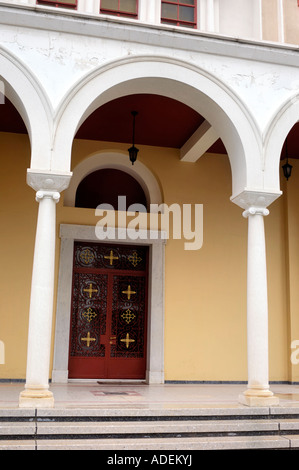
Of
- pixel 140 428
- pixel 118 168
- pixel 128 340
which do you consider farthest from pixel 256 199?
pixel 128 340

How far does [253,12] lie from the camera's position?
9.09m

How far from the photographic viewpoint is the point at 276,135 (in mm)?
8047

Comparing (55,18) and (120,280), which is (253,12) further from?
(120,280)

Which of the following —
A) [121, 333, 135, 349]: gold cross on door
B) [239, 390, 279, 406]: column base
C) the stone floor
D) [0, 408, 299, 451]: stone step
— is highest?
[121, 333, 135, 349]: gold cross on door

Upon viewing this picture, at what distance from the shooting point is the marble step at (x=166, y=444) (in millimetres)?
5789

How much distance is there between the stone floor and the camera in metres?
6.97

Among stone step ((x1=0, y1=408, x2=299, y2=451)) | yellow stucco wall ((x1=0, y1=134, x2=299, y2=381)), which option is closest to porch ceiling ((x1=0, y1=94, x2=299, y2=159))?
yellow stucco wall ((x1=0, y1=134, x2=299, y2=381))

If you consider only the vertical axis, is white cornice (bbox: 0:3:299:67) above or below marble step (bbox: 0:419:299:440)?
above

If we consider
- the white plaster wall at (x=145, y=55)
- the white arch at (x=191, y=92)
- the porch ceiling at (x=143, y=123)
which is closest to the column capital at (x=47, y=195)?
the white plaster wall at (x=145, y=55)

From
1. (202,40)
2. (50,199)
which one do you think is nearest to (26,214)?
(50,199)

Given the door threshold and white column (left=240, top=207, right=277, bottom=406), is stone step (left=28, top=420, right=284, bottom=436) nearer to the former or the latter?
white column (left=240, top=207, right=277, bottom=406)

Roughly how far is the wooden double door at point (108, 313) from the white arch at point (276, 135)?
12.5 feet

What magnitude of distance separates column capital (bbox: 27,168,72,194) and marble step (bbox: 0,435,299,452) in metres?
3.15

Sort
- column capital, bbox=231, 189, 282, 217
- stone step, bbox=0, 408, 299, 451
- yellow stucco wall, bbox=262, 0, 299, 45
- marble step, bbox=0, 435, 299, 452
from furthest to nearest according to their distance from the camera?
yellow stucco wall, bbox=262, 0, 299, 45
column capital, bbox=231, 189, 282, 217
stone step, bbox=0, 408, 299, 451
marble step, bbox=0, 435, 299, 452
